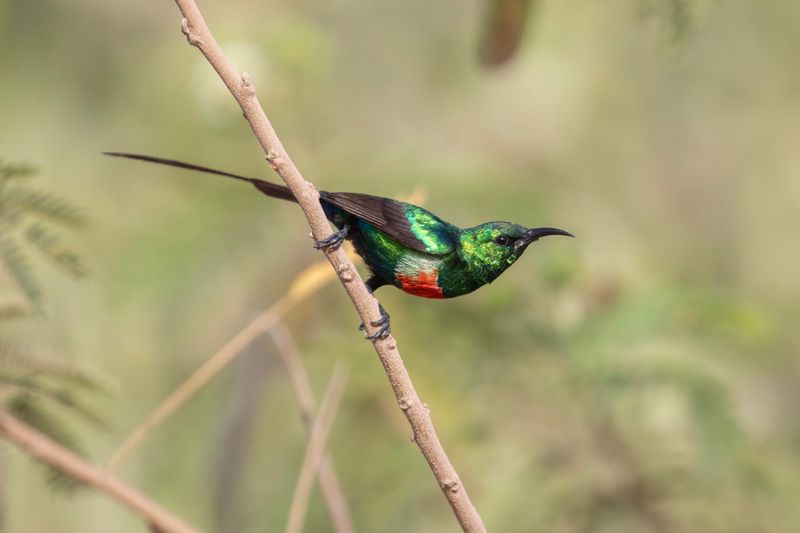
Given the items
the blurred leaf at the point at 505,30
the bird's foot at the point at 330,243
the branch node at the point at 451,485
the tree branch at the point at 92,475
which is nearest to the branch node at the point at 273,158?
the bird's foot at the point at 330,243

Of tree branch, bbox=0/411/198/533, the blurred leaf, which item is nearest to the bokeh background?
the blurred leaf

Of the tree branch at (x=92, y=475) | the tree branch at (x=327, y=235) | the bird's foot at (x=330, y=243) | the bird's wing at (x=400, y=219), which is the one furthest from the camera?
the bird's wing at (x=400, y=219)

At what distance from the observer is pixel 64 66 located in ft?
13.6

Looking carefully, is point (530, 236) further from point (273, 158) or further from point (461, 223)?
point (461, 223)

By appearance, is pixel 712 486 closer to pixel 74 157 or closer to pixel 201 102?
pixel 201 102

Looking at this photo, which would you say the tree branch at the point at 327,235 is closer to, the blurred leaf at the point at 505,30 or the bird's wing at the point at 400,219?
the bird's wing at the point at 400,219

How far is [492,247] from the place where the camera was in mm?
1724

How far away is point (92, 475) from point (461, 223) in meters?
1.99

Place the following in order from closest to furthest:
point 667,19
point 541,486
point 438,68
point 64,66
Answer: point 667,19 < point 541,486 < point 64,66 < point 438,68

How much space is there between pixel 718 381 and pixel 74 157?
247 cm

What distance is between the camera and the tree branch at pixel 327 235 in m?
1.29

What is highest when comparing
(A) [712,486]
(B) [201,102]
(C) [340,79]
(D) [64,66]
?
(D) [64,66]

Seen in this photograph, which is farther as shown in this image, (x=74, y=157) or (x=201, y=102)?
(x=74, y=157)

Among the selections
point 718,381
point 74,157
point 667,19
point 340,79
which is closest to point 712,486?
point 718,381
